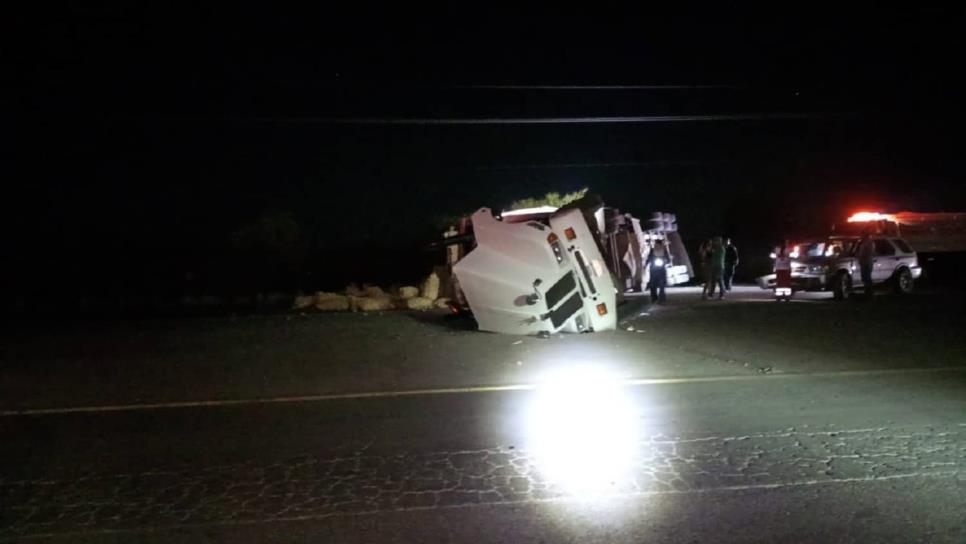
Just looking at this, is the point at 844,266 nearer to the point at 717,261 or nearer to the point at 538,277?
the point at 717,261

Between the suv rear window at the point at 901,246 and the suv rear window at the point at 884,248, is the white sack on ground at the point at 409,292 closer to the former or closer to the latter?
the suv rear window at the point at 884,248

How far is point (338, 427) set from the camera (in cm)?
844

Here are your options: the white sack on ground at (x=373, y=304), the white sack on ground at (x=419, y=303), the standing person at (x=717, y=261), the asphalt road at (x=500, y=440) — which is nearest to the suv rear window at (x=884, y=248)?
the standing person at (x=717, y=261)

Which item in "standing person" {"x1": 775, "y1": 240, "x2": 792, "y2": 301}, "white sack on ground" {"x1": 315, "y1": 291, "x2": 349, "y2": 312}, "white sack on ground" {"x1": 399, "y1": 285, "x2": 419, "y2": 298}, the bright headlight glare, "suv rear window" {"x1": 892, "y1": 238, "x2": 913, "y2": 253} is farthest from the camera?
"white sack on ground" {"x1": 399, "y1": 285, "x2": 419, "y2": 298}

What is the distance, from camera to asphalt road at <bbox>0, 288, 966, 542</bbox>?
218 inches

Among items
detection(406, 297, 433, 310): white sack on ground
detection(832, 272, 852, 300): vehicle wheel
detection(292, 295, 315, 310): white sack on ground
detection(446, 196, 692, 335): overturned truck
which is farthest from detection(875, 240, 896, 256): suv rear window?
detection(292, 295, 315, 310): white sack on ground

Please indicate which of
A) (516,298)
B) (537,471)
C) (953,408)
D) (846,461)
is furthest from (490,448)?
(516,298)

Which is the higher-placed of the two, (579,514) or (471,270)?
(471,270)

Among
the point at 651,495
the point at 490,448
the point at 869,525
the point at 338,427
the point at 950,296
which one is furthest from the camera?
the point at 950,296

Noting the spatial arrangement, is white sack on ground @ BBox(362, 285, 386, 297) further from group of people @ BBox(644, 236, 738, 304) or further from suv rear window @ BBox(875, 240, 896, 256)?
suv rear window @ BBox(875, 240, 896, 256)

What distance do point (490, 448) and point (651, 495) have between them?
6.02ft

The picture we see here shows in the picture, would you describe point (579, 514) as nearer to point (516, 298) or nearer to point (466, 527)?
point (466, 527)

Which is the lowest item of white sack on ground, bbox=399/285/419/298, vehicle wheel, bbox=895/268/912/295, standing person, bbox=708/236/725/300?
vehicle wheel, bbox=895/268/912/295

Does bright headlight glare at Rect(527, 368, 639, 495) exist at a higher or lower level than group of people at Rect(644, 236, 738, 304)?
lower
